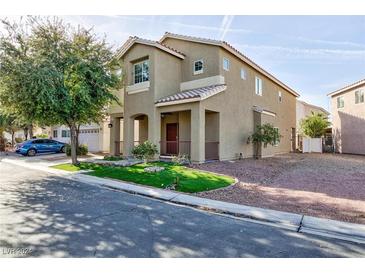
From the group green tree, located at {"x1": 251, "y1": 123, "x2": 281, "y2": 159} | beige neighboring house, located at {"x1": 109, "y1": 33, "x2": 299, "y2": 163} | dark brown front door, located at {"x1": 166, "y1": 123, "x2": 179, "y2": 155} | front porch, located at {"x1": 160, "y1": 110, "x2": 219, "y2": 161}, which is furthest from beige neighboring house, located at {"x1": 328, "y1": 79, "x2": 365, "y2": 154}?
dark brown front door, located at {"x1": 166, "y1": 123, "x2": 179, "y2": 155}

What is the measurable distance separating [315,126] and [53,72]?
2746 centimetres

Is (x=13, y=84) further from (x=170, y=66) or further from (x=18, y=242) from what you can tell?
(x=18, y=242)

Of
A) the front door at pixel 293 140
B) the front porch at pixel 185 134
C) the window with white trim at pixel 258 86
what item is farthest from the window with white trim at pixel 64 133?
the front door at pixel 293 140

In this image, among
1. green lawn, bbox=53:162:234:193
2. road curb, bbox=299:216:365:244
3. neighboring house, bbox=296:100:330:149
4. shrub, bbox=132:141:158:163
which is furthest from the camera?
neighboring house, bbox=296:100:330:149

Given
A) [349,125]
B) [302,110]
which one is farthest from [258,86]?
[302,110]

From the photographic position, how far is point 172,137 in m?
18.9

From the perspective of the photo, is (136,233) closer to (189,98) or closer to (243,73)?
(189,98)

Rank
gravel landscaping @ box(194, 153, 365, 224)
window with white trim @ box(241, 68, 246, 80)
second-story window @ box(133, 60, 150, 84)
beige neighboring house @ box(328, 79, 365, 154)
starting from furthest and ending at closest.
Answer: beige neighboring house @ box(328, 79, 365, 154)
window with white trim @ box(241, 68, 246, 80)
second-story window @ box(133, 60, 150, 84)
gravel landscaping @ box(194, 153, 365, 224)

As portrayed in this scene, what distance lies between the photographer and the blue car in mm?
24469

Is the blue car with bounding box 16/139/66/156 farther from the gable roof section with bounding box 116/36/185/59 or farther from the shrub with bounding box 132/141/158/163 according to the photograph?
the shrub with bounding box 132/141/158/163

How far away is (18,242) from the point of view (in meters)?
4.84

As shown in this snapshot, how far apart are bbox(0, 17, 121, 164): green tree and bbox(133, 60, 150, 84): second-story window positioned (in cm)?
196
